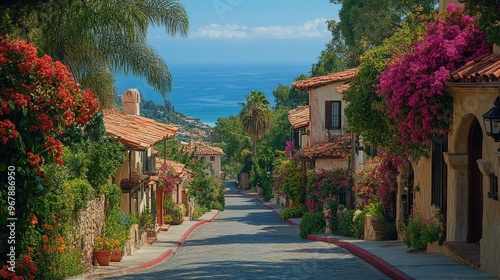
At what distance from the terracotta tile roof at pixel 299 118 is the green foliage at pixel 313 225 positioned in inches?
744

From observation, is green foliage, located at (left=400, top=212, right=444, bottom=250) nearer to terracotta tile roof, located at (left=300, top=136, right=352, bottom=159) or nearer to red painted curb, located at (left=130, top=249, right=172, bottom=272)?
red painted curb, located at (left=130, top=249, right=172, bottom=272)

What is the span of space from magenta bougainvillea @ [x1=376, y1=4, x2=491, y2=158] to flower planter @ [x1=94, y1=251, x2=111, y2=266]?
27.7 feet

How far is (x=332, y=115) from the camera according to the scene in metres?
53.0

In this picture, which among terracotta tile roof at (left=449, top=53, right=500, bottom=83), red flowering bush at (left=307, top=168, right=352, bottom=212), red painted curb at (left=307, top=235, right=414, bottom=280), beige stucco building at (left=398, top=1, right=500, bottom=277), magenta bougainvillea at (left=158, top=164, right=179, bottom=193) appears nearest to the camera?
terracotta tile roof at (left=449, top=53, right=500, bottom=83)

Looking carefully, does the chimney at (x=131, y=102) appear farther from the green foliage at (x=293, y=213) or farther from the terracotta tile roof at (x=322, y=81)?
the green foliage at (x=293, y=213)

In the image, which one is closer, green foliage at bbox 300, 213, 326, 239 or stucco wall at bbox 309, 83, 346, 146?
green foliage at bbox 300, 213, 326, 239

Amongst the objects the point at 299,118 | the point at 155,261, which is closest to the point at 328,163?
the point at 299,118

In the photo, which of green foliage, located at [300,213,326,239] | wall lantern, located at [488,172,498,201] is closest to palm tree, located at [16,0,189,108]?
green foliage, located at [300,213,326,239]

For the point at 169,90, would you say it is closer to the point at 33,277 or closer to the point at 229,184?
the point at 33,277

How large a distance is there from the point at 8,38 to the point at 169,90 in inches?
450

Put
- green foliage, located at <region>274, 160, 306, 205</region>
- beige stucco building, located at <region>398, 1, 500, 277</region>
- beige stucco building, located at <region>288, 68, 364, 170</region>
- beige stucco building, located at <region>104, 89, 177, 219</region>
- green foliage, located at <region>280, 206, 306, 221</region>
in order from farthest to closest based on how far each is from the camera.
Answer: green foliage, located at <region>280, 206, 306, 221</region>, green foliage, located at <region>274, 160, 306, 205</region>, beige stucco building, located at <region>288, 68, 364, 170</region>, beige stucco building, located at <region>104, 89, 177, 219</region>, beige stucco building, located at <region>398, 1, 500, 277</region>

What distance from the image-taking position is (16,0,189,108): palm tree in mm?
27453

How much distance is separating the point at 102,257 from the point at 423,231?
8410mm

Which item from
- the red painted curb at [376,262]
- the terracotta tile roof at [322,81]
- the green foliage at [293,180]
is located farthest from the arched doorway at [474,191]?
the green foliage at [293,180]
